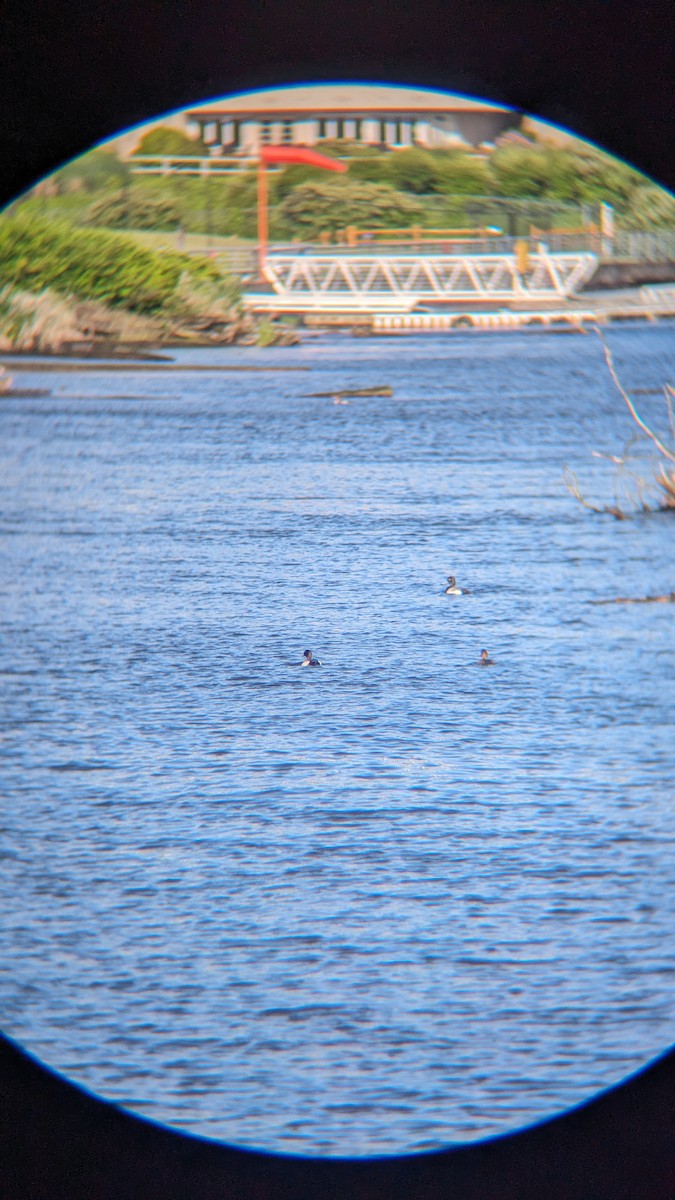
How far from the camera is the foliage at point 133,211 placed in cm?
190

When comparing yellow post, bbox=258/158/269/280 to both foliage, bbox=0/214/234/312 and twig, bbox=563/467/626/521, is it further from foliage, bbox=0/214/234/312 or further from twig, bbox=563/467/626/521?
twig, bbox=563/467/626/521

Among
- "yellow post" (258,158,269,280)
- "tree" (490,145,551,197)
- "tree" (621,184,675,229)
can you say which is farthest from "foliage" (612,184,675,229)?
"yellow post" (258,158,269,280)

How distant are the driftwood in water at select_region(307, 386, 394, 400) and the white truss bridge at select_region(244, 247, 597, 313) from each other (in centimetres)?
31

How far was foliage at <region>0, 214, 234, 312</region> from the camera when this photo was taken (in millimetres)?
1935

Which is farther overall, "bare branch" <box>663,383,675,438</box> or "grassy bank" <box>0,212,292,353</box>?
"bare branch" <box>663,383,675,438</box>

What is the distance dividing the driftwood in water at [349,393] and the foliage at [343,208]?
437mm

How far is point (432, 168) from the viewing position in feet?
6.27

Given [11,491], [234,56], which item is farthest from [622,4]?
[11,491]

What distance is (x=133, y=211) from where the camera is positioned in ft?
6.40

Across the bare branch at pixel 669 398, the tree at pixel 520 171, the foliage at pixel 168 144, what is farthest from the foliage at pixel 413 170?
the bare branch at pixel 669 398

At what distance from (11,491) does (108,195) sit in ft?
2.77

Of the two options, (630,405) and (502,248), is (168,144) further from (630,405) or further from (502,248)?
(630,405)

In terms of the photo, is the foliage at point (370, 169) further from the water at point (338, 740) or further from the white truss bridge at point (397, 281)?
the water at point (338, 740)

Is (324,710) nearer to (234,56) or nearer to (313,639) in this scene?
(313,639)
